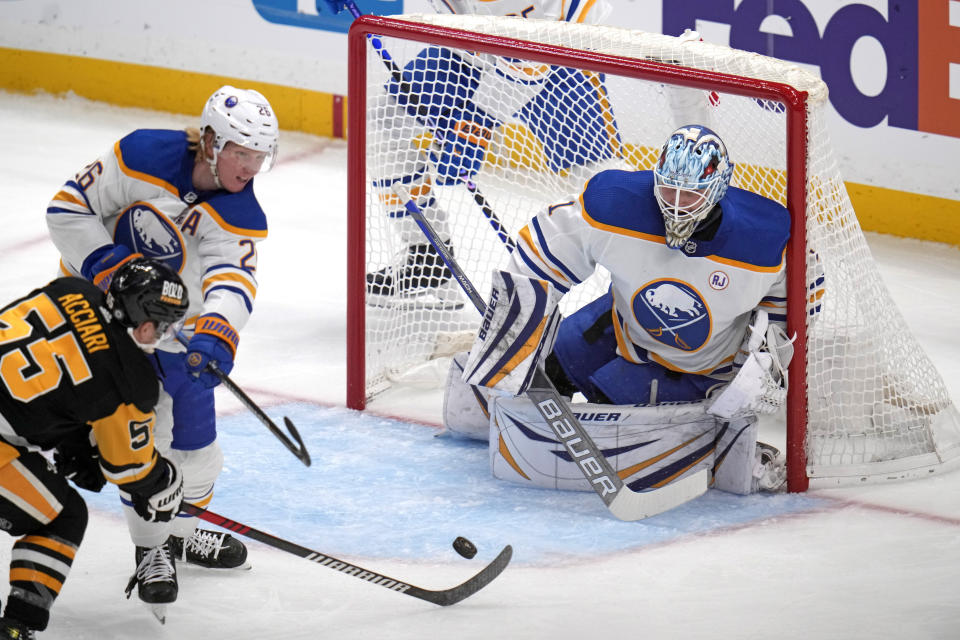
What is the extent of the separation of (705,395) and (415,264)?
3.83ft

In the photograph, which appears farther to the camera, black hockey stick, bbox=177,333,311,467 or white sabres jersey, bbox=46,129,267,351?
white sabres jersey, bbox=46,129,267,351

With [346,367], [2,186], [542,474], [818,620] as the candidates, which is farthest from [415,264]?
[2,186]

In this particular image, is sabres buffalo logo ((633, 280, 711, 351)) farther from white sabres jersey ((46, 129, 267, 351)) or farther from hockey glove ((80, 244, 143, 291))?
hockey glove ((80, 244, 143, 291))

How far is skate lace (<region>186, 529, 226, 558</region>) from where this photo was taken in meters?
3.18

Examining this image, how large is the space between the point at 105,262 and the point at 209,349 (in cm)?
33

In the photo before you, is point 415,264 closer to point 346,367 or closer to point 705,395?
point 346,367

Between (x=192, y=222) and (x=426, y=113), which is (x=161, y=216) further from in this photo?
(x=426, y=113)

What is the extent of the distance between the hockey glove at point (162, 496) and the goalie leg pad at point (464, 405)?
124cm

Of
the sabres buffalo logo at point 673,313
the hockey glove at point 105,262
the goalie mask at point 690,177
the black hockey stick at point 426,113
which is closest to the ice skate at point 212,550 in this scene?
the hockey glove at point 105,262

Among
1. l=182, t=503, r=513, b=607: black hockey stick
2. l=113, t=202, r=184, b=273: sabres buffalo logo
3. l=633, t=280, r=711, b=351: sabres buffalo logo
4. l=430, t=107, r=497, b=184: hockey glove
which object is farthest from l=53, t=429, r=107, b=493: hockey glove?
l=430, t=107, r=497, b=184: hockey glove

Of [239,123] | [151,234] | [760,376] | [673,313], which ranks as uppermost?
[239,123]

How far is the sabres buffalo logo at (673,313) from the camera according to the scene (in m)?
3.46

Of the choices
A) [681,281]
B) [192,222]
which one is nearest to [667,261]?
[681,281]

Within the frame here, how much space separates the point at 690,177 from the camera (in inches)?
129
